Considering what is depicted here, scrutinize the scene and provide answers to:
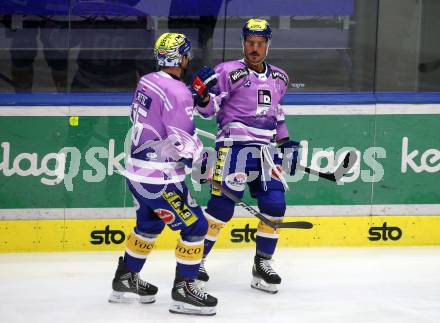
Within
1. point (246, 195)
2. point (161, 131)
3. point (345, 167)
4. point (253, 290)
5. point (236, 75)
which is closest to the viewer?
point (161, 131)

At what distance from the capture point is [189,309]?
5.52 metres

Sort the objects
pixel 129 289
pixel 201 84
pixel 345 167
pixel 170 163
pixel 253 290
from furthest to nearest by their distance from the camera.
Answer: pixel 345 167, pixel 253 290, pixel 201 84, pixel 129 289, pixel 170 163

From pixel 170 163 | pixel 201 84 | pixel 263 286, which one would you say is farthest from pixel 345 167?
pixel 170 163

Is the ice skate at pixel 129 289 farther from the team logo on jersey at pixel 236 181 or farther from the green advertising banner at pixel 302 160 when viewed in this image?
the green advertising banner at pixel 302 160

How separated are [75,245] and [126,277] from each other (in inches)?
57.8

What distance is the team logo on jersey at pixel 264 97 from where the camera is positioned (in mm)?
6102

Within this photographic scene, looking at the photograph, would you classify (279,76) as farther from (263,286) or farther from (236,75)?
(263,286)

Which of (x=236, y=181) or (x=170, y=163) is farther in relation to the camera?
(x=236, y=181)

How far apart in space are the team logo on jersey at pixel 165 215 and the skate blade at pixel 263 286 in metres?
0.94

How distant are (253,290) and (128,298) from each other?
84cm

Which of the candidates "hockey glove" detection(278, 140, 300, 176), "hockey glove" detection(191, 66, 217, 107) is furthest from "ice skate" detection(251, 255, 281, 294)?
"hockey glove" detection(191, 66, 217, 107)

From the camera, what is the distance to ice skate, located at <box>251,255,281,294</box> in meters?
6.09

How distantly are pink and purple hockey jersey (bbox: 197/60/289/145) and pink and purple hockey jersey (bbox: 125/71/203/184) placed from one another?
0.62 meters

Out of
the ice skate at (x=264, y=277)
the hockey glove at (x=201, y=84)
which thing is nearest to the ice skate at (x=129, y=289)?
the ice skate at (x=264, y=277)
